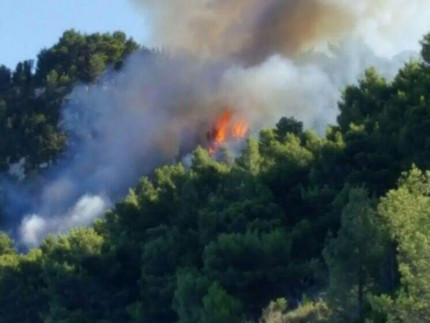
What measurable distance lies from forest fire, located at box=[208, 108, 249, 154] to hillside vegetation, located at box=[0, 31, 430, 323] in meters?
17.3

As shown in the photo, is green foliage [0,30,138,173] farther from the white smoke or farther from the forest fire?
the forest fire

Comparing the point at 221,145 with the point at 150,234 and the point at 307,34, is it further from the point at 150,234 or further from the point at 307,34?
the point at 150,234

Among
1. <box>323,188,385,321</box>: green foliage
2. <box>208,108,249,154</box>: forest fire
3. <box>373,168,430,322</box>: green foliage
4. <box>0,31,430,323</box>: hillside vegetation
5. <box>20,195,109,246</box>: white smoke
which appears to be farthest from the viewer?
<box>208,108,249,154</box>: forest fire

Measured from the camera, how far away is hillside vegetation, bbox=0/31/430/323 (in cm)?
3341

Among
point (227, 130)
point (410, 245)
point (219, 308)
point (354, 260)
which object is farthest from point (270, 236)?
point (227, 130)

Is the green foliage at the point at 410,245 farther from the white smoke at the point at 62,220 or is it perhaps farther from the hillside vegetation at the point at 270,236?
the white smoke at the point at 62,220

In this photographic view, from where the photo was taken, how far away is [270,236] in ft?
134

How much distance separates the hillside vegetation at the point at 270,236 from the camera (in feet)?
110

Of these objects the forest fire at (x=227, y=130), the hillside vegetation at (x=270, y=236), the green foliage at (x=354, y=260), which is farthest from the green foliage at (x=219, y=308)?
the forest fire at (x=227, y=130)

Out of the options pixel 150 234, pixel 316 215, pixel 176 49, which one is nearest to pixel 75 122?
pixel 176 49

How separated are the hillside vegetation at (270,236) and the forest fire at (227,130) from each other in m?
17.3

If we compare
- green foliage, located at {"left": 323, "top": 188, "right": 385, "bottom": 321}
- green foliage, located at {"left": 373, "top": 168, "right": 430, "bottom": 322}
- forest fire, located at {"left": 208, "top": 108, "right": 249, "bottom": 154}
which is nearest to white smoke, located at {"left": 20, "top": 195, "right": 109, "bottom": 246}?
forest fire, located at {"left": 208, "top": 108, "right": 249, "bottom": 154}

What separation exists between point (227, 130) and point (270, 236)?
31360 millimetres

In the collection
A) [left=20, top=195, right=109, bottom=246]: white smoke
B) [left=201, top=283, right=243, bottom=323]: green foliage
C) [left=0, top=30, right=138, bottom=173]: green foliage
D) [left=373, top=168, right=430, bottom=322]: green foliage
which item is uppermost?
[left=0, top=30, right=138, bottom=173]: green foliage
